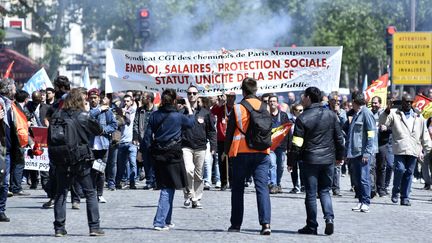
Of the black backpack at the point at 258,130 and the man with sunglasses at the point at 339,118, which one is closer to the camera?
the black backpack at the point at 258,130

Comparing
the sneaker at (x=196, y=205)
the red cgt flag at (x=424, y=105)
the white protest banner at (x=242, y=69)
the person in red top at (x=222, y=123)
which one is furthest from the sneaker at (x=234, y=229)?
the red cgt flag at (x=424, y=105)

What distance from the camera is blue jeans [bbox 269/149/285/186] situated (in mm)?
21641

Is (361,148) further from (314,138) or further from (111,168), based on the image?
(111,168)

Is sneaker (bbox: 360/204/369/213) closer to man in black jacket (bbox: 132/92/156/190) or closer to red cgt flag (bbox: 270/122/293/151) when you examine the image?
red cgt flag (bbox: 270/122/293/151)

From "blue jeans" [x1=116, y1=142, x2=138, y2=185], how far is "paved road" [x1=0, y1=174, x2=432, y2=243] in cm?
183

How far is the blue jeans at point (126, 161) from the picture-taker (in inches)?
891

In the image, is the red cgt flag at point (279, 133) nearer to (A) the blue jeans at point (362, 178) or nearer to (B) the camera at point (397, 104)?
(B) the camera at point (397, 104)

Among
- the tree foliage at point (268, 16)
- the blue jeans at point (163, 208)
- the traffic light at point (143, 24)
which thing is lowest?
the blue jeans at point (163, 208)

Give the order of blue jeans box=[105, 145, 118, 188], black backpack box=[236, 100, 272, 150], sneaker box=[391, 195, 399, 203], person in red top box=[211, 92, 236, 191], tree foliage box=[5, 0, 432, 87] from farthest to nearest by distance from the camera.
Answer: tree foliage box=[5, 0, 432, 87] < person in red top box=[211, 92, 236, 191] < blue jeans box=[105, 145, 118, 188] < sneaker box=[391, 195, 399, 203] < black backpack box=[236, 100, 272, 150]

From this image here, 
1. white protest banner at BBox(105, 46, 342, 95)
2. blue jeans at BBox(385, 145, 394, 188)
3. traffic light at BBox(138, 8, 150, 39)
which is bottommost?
blue jeans at BBox(385, 145, 394, 188)

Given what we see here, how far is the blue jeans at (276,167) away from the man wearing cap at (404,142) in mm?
2241

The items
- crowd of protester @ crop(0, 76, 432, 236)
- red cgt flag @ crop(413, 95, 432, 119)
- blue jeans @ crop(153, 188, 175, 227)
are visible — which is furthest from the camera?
red cgt flag @ crop(413, 95, 432, 119)

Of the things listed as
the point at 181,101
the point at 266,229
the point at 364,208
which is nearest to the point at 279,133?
the point at 364,208

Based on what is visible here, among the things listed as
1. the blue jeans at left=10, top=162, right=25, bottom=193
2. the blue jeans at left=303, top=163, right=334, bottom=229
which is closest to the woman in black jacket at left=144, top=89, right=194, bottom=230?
the blue jeans at left=303, top=163, right=334, bottom=229
